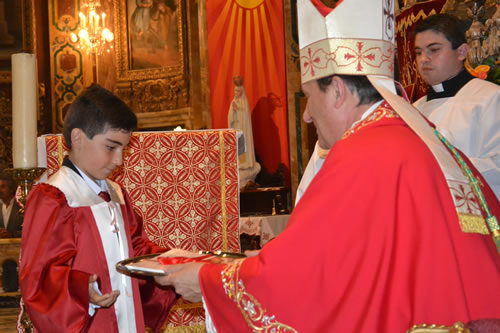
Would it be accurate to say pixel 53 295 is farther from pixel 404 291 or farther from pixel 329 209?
pixel 404 291

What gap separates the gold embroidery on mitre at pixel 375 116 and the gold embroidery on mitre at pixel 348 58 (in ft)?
0.46

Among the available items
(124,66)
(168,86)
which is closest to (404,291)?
(168,86)

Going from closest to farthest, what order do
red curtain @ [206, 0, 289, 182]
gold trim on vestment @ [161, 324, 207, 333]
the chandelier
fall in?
gold trim on vestment @ [161, 324, 207, 333], red curtain @ [206, 0, 289, 182], the chandelier

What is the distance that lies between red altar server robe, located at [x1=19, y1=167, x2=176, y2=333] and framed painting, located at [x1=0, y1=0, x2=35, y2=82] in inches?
467

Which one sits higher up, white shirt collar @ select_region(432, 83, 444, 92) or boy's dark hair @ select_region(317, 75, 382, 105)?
white shirt collar @ select_region(432, 83, 444, 92)

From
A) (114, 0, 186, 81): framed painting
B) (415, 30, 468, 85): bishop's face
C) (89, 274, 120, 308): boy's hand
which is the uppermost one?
(114, 0, 186, 81): framed painting

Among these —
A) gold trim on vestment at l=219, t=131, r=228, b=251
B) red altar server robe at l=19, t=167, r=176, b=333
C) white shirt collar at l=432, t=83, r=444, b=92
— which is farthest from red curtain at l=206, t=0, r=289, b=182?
red altar server robe at l=19, t=167, r=176, b=333

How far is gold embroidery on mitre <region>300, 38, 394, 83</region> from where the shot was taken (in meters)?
1.94

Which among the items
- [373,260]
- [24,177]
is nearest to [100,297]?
[24,177]

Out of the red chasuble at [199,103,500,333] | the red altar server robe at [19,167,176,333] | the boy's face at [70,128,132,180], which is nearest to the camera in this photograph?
the red chasuble at [199,103,500,333]

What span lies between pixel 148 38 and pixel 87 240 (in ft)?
39.3

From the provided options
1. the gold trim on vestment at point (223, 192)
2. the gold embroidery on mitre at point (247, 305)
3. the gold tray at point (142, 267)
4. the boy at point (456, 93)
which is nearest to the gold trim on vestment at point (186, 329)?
the gold trim on vestment at point (223, 192)

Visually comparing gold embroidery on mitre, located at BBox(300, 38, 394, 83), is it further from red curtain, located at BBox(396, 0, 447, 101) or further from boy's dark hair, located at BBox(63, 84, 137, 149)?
red curtain, located at BBox(396, 0, 447, 101)

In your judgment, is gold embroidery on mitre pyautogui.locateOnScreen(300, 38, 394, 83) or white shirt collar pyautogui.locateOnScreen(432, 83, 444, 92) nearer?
gold embroidery on mitre pyautogui.locateOnScreen(300, 38, 394, 83)
